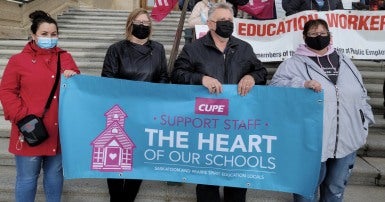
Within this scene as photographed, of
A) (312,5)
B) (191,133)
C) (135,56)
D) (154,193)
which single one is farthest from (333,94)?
(312,5)

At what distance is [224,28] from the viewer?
2883 mm

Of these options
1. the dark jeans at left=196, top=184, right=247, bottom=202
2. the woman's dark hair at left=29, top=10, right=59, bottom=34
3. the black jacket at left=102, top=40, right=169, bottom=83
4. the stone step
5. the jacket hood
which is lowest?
the stone step

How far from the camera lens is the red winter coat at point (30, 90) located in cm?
282

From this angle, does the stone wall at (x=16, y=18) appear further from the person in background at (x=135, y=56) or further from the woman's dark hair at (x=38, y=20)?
the person in background at (x=135, y=56)

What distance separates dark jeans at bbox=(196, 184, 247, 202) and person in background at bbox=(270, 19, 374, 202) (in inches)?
18.6

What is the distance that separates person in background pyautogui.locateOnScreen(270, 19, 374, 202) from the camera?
9.36 feet

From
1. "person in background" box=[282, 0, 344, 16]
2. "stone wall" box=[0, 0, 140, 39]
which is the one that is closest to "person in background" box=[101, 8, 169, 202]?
"person in background" box=[282, 0, 344, 16]

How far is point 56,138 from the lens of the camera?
2984 mm

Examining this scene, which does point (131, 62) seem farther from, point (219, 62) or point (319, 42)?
point (319, 42)

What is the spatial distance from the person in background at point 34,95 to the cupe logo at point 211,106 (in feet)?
2.99

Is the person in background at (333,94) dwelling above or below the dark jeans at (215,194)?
above

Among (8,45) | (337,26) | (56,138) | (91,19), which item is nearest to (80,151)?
(56,138)

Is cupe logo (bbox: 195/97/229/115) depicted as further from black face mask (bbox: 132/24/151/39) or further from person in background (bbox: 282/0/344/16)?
person in background (bbox: 282/0/344/16)

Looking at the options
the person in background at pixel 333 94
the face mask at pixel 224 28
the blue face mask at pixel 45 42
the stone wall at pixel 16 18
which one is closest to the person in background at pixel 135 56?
the blue face mask at pixel 45 42
